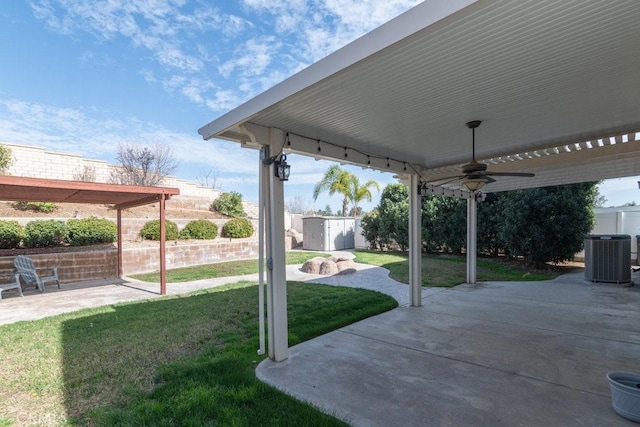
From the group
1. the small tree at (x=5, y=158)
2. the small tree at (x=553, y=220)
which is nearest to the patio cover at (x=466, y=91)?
the small tree at (x=553, y=220)

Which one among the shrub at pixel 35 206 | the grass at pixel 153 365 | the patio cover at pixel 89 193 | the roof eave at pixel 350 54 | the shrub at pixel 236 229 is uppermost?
the roof eave at pixel 350 54

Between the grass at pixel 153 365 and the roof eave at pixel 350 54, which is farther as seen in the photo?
the grass at pixel 153 365

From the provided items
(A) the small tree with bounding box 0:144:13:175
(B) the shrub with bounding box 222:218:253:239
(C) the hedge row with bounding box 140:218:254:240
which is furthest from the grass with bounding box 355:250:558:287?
(A) the small tree with bounding box 0:144:13:175

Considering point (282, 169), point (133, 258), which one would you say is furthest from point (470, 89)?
point (133, 258)

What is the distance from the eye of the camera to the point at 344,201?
2323 cm

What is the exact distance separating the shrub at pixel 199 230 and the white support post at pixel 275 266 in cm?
1016

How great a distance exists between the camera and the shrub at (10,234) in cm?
888

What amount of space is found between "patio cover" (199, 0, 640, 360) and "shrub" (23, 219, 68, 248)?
361 inches

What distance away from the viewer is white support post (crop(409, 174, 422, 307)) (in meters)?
6.11

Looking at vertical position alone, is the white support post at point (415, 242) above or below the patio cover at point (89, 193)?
below

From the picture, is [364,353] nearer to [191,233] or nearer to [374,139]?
[374,139]

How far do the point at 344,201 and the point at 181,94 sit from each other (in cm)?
1230

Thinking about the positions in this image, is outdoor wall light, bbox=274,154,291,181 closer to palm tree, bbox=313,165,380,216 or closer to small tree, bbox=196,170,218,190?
palm tree, bbox=313,165,380,216

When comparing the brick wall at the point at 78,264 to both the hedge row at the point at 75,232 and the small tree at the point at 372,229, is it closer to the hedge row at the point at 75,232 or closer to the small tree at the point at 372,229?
the hedge row at the point at 75,232
